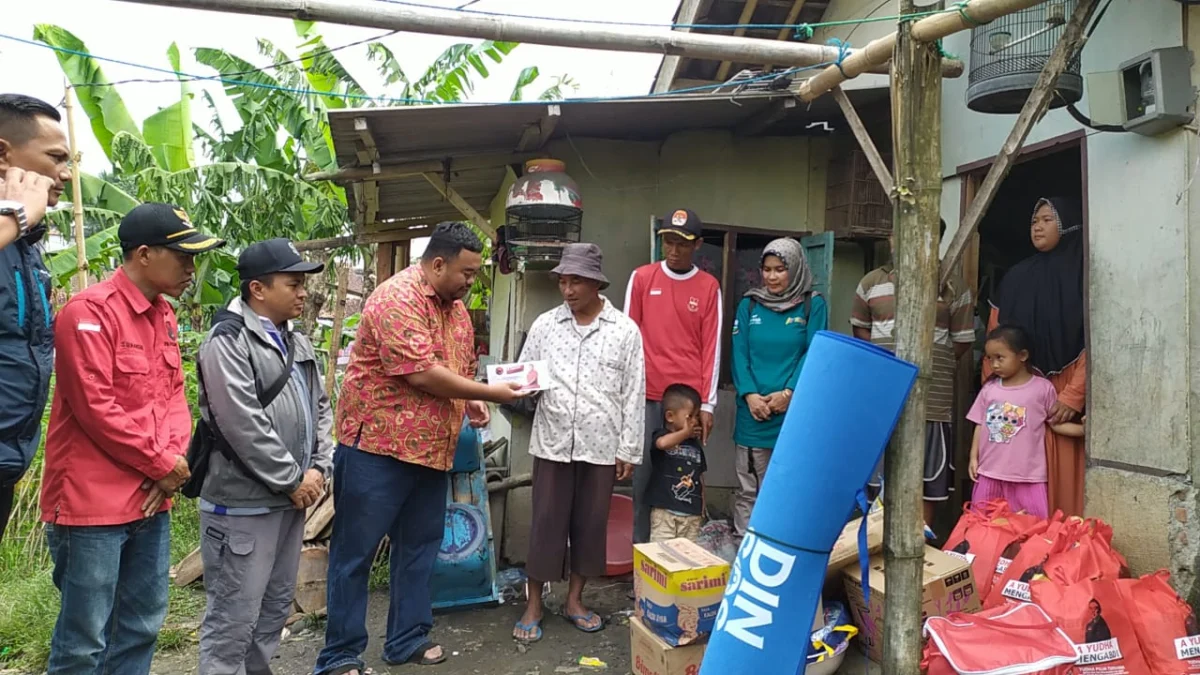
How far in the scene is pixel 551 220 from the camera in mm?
5371

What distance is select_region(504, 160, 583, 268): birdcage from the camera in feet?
17.3

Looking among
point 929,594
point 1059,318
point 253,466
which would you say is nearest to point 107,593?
point 253,466

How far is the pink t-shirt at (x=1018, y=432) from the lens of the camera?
4.02m

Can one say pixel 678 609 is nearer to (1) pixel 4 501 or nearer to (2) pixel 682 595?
(2) pixel 682 595

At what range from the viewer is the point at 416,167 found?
5.97m

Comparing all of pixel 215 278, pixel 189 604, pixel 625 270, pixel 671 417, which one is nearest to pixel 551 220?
pixel 625 270

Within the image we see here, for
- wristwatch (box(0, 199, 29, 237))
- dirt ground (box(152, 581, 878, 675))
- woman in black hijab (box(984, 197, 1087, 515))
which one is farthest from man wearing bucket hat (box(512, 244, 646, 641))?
wristwatch (box(0, 199, 29, 237))

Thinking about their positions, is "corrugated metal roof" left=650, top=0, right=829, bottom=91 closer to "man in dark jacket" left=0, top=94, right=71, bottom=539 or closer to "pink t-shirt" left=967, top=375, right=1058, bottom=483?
"pink t-shirt" left=967, top=375, right=1058, bottom=483

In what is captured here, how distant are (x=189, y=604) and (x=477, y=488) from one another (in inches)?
74.8

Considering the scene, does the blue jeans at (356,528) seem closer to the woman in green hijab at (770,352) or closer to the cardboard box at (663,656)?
the cardboard box at (663,656)

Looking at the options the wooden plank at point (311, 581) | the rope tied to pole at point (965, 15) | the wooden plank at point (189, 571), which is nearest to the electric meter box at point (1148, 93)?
the rope tied to pole at point (965, 15)

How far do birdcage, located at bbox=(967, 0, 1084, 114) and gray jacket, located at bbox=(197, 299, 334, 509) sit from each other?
12.3ft

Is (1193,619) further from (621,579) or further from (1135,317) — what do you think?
(621,579)

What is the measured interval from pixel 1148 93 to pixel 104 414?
4.49 meters
